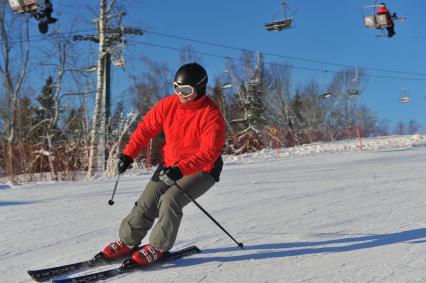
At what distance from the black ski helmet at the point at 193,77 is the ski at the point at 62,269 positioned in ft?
4.19

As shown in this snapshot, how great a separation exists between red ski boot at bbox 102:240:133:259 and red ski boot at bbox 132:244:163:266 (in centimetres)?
26

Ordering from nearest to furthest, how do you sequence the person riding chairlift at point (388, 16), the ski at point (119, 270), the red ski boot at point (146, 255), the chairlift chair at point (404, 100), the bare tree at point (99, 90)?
the ski at point (119, 270) < the red ski boot at point (146, 255) < the bare tree at point (99, 90) < the person riding chairlift at point (388, 16) < the chairlift chair at point (404, 100)

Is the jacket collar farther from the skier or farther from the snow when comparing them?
the snow

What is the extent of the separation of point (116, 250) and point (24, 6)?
31.7ft

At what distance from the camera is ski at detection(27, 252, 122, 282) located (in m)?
2.71

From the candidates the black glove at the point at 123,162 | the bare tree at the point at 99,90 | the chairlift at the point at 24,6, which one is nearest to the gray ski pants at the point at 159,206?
the black glove at the point at 123,162

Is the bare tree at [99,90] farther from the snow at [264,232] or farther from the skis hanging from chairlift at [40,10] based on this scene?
the snow at [264,232]

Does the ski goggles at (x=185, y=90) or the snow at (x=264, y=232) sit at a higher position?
the ski goggles at (x=185, y=90)

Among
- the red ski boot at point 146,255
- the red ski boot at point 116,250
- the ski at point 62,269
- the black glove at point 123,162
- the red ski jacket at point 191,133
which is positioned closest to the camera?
the ski at point 62,269

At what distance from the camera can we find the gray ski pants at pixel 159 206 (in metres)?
2.87

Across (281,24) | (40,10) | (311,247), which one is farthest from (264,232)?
(281,24)

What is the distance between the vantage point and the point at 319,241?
3.52 meters

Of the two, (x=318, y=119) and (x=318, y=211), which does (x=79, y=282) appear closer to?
(x=318, y=211)

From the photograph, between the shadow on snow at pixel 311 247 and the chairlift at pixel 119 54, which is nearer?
the shadow on snow at pixel 311 247
